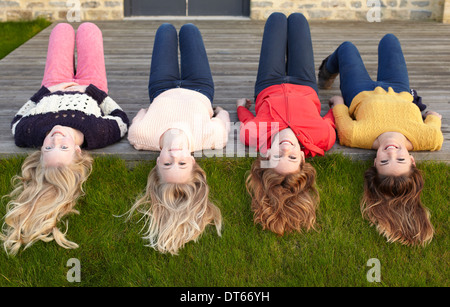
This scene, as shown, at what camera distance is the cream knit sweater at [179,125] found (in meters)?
3.12

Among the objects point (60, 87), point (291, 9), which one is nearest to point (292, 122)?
point (60, 87)

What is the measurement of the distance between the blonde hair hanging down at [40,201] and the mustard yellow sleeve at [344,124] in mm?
1773

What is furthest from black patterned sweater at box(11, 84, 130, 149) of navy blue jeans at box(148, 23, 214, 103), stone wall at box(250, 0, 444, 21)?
stone wall at box(250, 0, 444, 21)

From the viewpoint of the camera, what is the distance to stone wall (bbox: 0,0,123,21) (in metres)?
6.93

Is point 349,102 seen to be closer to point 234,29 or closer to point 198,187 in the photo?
point 198,187

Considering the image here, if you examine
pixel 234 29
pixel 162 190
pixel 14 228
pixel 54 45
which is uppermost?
pixel 234 29

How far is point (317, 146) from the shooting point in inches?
123

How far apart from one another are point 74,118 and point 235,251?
1.43 meters

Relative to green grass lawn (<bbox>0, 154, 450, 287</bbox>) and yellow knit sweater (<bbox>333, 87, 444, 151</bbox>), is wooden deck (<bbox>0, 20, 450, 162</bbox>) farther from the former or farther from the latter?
green grass lawn (<bbox>0, 154, 450, 287</bbox>)

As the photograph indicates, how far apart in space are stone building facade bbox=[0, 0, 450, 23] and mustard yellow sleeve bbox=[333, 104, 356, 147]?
4089mm

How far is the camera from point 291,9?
7.11 m

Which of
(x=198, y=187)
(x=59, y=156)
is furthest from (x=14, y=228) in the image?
(x=198, y=187)

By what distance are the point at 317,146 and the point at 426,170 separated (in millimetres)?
745

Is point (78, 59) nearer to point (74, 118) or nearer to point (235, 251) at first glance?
point (74, 118)
